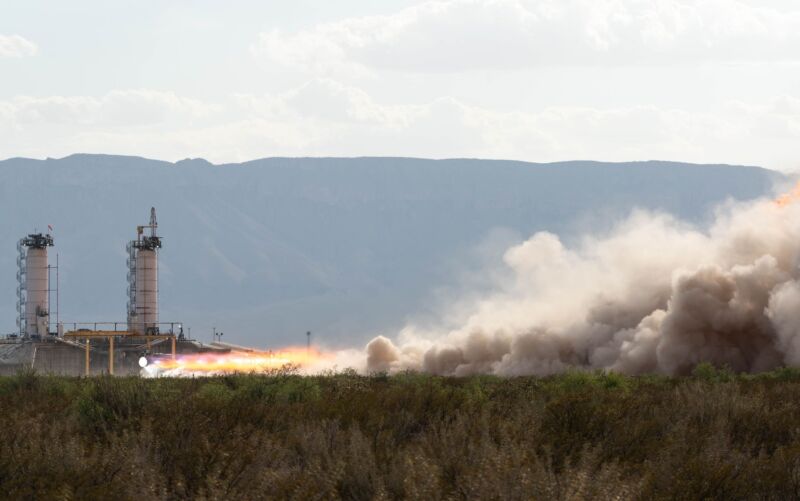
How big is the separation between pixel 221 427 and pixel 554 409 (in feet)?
19.6

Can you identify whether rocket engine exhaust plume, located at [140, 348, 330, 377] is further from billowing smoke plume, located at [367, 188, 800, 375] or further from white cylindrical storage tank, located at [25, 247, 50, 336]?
white cylindrical storage tank, located at [25, 247, 50, 336]

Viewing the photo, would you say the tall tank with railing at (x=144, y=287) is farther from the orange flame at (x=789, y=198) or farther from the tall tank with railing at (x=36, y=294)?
the orange flame at (x=789, y=198)

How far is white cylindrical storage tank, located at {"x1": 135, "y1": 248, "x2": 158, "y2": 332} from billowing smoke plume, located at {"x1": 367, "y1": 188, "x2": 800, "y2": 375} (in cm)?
4367

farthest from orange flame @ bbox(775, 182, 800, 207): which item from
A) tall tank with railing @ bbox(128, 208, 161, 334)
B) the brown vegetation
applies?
tall tank with railing @ bbox(128, 208, 161, 334)

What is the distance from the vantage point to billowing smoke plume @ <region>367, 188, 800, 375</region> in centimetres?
6644

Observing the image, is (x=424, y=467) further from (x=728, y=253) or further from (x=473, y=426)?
(x=728, y=253)

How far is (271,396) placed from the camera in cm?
3253

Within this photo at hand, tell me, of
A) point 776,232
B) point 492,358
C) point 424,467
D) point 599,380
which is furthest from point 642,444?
point 492,358

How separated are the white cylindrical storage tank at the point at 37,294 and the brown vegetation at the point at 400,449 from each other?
106 m

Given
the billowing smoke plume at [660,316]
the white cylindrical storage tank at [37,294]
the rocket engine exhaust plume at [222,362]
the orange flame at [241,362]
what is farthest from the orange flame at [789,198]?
the white cylindrical storage tank at [37,294]

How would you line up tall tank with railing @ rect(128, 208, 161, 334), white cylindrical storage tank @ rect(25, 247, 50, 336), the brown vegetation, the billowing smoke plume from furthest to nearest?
tall tank with railing @ rect(128, 208, 161, 334) → white cylindrical storage tank @ rect(25, 247, 50, 336) → the billowing smoke plume → the brown vegetation

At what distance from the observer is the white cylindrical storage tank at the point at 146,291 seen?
133625 millimetres

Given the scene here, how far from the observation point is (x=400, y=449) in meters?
20.2

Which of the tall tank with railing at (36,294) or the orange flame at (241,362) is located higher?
the tall tank with railing at (36,294)
